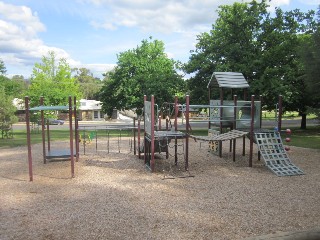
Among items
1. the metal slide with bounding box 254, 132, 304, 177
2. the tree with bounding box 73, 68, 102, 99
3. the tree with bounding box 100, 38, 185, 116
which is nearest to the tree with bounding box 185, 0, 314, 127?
the tree with bounding box 100, 38, 185, 116

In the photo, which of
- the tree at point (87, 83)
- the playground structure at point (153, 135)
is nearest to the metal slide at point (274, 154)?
the playground structure at point (153, 135)

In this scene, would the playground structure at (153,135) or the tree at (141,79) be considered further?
the tree at (141,79)

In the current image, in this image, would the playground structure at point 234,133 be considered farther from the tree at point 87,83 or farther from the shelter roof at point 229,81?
the tree at point 87,83

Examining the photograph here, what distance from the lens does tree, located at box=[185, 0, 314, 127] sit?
69.8ft

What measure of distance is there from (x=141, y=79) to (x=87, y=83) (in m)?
64.4

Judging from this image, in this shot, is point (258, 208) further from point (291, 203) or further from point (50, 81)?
point (50, 81)

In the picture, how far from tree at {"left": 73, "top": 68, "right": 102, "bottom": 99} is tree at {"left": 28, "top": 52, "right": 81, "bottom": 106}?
140 feet

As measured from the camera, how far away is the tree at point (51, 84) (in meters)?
30.9

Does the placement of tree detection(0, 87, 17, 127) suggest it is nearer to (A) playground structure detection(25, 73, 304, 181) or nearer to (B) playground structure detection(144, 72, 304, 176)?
(A) playground structure detection(25, 73, 304, 181)

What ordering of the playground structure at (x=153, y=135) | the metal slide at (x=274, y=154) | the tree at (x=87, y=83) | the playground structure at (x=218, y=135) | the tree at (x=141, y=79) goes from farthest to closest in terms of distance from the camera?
the tree at (x=87, y=83)
the tree at (x=141, y=79)
the metal slide at (x=274, y=154)
the playground structure at (x=218, y=135)
the playground structure at (x=153, y=135)

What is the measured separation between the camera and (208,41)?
24328 millimetres

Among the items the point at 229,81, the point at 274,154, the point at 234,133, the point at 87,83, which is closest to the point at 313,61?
the point at 229,81

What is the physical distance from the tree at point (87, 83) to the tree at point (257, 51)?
185 feet

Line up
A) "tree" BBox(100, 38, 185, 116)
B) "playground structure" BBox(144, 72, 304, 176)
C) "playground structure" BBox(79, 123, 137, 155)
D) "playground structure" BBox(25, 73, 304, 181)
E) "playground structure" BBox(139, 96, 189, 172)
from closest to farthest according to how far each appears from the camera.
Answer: "playground structure" BBox(139, 96, 189, 172)
"playground structure" BBox(25, 73, 304, 181)
"playground structure" BBox(144, 72, 304, 176)
"playground structure" BBox(79, 123, 137, 155)
"tree" BBox(100, 38, 185, 116)
